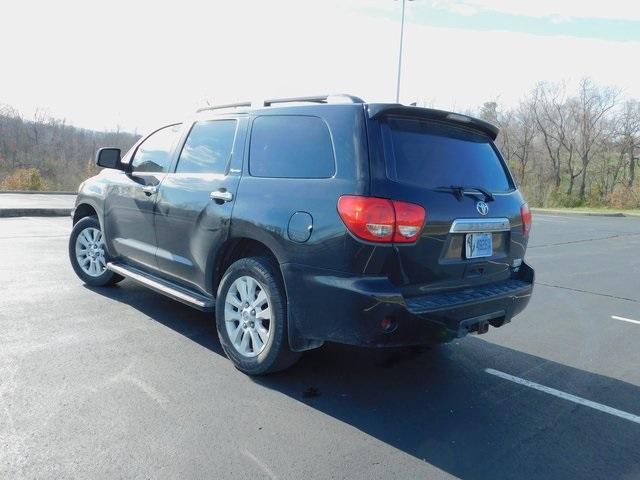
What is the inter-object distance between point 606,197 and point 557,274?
3415cm

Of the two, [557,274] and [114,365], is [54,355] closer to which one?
[114,365]

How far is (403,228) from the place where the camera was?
3125 mm

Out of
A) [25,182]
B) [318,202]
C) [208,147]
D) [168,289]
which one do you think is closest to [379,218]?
[318,202]

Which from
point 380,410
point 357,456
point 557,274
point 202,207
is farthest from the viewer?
point 557,274

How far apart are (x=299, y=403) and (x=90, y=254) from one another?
3.60 meters

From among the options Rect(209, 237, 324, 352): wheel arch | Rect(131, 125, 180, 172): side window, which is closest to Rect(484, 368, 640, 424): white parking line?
Rect(209, 237, 324, 352): wheel arch

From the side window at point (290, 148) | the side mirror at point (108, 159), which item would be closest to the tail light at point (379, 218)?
the side window at point (290, 148)

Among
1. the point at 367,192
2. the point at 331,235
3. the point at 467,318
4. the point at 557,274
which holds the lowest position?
the point at 557,274

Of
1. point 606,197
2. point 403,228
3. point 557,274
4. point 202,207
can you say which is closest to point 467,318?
point 403,228

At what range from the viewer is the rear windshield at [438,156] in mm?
3318

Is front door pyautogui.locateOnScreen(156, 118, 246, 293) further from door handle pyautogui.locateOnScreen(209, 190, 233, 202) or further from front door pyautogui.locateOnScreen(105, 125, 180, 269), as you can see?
front door pyautogui.locateOnScreen(105, 125, 180, 269)

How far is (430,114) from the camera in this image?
356 centimetres

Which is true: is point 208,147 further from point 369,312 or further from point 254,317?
point 369,312

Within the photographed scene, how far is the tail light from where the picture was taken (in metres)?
3.08
